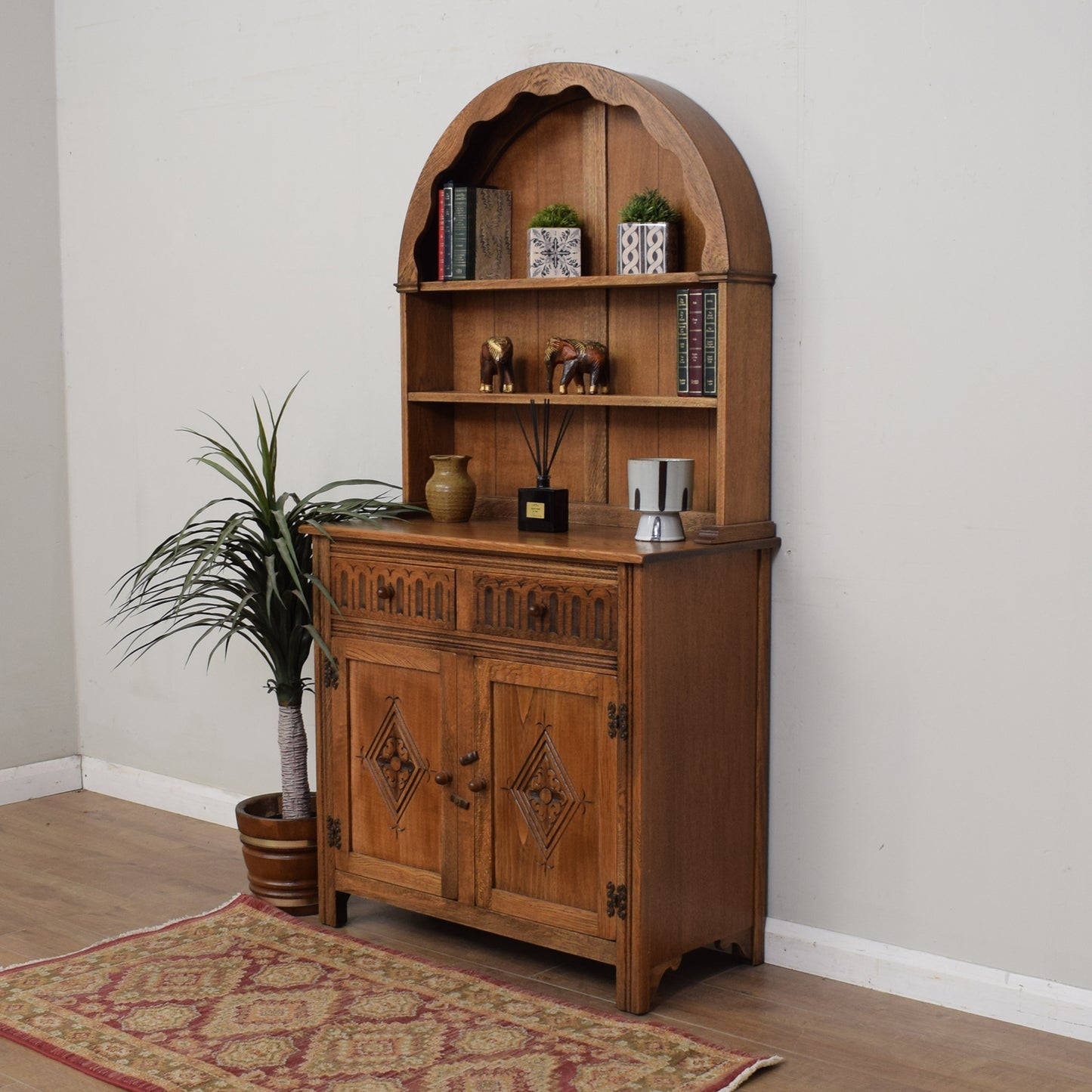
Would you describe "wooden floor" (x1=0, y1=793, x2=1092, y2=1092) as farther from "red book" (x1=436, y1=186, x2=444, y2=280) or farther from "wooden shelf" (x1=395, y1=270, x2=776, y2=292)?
"red book" (x1=436, y1=186, x2=444, y2=280)

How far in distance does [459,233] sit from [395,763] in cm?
143

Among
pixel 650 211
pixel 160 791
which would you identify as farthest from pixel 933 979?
pixel 160 791

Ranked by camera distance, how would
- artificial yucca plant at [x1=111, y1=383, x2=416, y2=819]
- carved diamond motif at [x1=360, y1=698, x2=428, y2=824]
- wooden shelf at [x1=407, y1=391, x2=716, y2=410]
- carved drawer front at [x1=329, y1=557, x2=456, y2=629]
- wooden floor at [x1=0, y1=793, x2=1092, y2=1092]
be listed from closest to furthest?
wooden floor at [x1=0, y1=793, x2=1092, y2=1092], wooden shelf at [x1=407, y1=391, x2=716, y2=410], carved drawer front at [x1=329, y1=557, x2=456, y2=629], carved diamond motif at [x1=360, y1=698, x2=428, y2=824], artificial yucca plant at [x1=111, y1=383, x2=416, y2=819]

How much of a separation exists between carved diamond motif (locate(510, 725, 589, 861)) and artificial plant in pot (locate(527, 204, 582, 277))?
1.21m

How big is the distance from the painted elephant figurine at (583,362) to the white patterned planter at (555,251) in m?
0.18

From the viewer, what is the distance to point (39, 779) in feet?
17.1

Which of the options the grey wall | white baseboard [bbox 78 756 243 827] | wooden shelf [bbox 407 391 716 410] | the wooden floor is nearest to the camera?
the wooden floor

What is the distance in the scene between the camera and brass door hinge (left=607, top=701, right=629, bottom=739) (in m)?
3.19

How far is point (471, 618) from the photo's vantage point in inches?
137

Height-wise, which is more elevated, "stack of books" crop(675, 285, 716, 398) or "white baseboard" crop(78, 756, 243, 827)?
"stack of books" crop(675, 285, 716, 398)

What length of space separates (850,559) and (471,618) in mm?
928

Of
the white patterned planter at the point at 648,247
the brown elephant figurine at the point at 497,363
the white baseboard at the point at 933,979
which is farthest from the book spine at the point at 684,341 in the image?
the white baseboard at the point at 933,979

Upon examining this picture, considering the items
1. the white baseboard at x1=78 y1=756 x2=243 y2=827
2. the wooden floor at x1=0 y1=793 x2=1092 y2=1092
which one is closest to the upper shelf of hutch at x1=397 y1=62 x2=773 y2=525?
the wooden floor at x1=0 y1=793 x2=1092 y2=1092

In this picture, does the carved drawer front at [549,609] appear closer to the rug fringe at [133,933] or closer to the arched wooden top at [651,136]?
the arched wooden top at [651,136]
